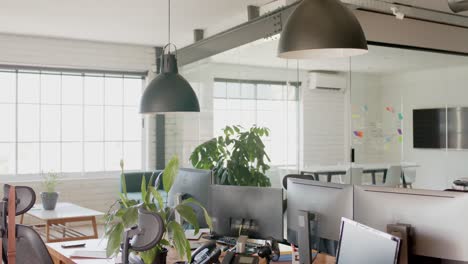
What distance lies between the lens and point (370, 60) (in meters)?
5.38

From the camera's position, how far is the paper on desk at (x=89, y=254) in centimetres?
327

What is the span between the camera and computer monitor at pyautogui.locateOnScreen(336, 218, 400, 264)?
2125 mm

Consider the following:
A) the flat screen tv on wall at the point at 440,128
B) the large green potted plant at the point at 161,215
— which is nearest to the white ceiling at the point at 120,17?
the flat screen tv on wall at the point at 440,128

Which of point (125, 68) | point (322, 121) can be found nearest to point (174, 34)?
point (125, 68)

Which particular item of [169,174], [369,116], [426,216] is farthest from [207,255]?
[369,116]

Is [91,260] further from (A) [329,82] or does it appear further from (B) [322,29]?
(A) [329,82]

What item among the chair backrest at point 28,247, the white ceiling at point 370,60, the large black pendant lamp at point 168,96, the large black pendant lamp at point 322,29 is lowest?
the chair backrest at point 28,247

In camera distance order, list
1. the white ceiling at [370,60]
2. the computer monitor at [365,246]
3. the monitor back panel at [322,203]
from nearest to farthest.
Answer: the computer monitor at [365,246], the monitor back panel at [322,203], the white ceiling at [370,60]

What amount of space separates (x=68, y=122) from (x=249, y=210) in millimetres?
5183

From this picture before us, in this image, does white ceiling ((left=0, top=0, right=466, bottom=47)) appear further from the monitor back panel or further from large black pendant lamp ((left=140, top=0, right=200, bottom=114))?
the monitor back panel

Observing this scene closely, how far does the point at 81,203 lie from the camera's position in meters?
7.70

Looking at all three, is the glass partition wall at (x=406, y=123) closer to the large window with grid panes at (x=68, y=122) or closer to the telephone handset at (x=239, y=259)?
the telephone handset at (x=239, y=259)

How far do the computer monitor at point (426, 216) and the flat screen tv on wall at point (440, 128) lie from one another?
3.17 meters

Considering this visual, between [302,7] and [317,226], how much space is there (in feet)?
3.86
